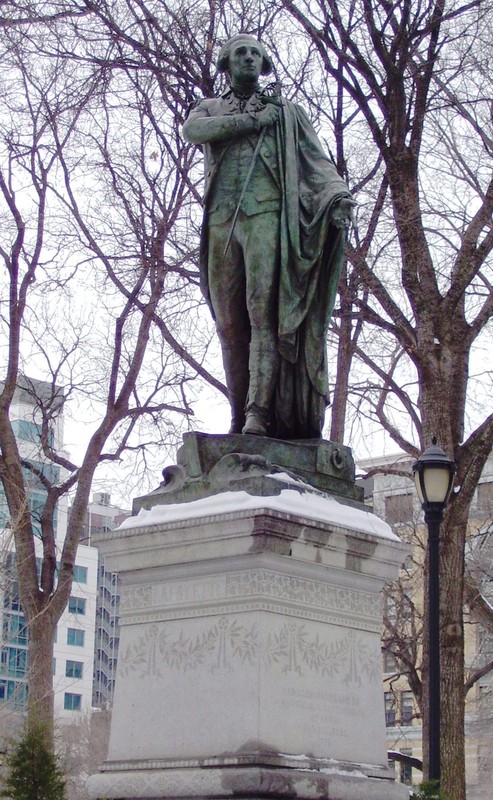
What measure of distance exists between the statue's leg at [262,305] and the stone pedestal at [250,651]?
26.1 inches

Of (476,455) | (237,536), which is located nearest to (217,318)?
(237,536)

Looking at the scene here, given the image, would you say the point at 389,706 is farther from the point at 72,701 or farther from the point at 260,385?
the point at 260,385

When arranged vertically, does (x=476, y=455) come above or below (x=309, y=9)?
below

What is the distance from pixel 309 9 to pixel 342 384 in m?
4.85

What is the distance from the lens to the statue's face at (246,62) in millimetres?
8359

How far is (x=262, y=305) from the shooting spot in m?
8.02

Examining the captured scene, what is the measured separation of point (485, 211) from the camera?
16.9 metres

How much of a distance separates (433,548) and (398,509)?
23008 mm

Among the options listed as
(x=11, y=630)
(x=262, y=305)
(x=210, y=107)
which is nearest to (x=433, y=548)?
(x=262, y=305)

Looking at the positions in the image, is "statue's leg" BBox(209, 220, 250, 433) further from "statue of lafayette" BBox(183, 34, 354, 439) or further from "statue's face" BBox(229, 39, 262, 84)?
"statue's face" BBox(229, 39, 262, 84)

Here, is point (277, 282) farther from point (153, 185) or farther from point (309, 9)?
point (153, 185)

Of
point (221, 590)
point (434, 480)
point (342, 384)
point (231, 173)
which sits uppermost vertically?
point (342, 384)

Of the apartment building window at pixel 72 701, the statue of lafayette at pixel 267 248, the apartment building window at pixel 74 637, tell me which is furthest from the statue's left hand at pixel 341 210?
the apartment building window at pixel 72 701

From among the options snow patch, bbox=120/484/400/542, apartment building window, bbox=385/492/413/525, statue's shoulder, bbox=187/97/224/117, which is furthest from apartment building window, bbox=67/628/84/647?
snow patch, bbox=120/484/400/542
